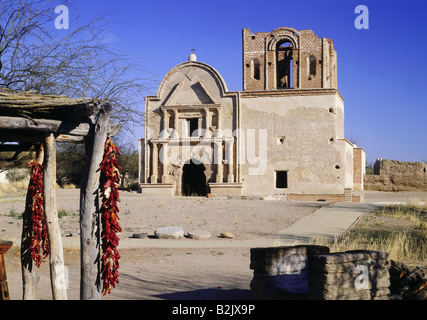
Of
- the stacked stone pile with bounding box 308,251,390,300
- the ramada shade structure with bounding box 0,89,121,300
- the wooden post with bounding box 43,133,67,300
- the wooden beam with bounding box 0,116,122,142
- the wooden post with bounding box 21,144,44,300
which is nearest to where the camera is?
the ramada shade structure with bounding box 0,89,121,300

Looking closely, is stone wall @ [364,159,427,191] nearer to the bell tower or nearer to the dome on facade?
the bell tower

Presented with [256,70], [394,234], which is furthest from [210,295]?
[256,70]

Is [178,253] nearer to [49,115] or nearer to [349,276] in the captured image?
[349,276]

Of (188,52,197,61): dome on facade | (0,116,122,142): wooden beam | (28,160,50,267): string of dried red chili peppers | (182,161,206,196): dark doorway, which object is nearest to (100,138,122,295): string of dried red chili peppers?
(0,116,122,142): wooden beam

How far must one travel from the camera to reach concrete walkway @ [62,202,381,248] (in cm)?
1376

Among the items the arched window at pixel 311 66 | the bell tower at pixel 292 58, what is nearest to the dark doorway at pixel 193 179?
the bell tower at pixel 292 58

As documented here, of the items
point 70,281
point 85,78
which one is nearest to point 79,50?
point 85,78

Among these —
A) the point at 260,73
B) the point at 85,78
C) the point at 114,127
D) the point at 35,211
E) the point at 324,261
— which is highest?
the point at 260,73

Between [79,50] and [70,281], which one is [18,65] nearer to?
[79,50]

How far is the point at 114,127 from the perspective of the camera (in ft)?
20.7

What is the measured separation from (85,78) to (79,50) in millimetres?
560

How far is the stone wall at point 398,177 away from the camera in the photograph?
33.4 metres

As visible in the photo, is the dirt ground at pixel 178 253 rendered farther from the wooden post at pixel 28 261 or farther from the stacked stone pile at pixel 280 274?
the wooden post at pixel 28 261

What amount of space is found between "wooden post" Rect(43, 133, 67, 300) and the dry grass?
7299mm
